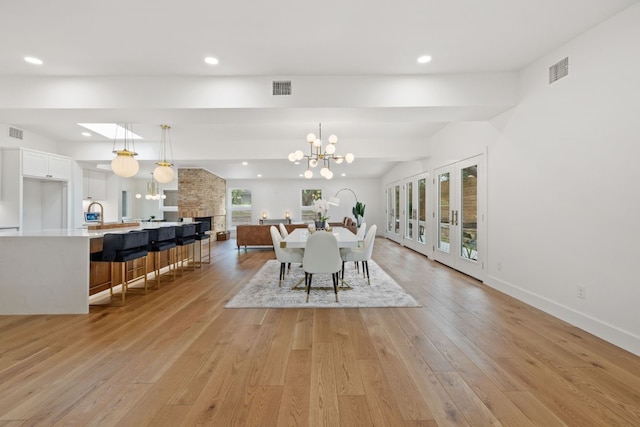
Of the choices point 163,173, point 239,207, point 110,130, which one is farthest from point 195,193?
point 163,173

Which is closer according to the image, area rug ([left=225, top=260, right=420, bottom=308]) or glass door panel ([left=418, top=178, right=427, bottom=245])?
area rug ([left=225, top=260, right=420, bottom=308])

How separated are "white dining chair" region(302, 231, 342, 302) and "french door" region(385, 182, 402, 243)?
19.9ft

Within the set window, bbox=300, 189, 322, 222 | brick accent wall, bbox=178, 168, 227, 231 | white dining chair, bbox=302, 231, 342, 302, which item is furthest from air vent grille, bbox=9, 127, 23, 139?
window, bbox=300, 189, 322, 222

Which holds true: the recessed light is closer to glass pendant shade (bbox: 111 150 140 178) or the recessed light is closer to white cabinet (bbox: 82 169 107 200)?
glass pendant shade (bbox: 111 150 140 178)

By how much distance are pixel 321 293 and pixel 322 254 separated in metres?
0.71

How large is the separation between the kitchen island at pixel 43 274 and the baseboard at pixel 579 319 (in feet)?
17.0

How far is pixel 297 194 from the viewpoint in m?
11.9

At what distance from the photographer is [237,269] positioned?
5.52 metres

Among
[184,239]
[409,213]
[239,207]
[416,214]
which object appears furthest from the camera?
[239,207]

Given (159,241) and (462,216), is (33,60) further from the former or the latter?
(462,216)

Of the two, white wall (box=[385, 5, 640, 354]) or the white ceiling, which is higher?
the white ceiling

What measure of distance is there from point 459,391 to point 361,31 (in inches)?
→ 120

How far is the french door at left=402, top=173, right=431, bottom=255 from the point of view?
6.94 m

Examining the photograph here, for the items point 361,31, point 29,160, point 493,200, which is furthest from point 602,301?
point 29,160
